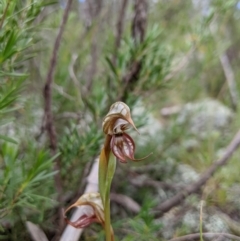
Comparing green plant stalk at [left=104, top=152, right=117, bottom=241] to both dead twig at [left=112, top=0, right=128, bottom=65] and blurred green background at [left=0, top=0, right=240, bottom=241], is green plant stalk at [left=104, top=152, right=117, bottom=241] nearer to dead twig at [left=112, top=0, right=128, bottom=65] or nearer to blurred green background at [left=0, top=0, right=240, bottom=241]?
blurred green background at [left=0, top=0, right=240, bottom=241]

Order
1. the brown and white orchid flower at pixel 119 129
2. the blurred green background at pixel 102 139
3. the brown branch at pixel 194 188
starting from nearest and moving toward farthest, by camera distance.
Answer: the brown and white orchid flower at pixel 119 129 < the blurred green background at pixel 102 139 < the brown branch at pixel 194 188

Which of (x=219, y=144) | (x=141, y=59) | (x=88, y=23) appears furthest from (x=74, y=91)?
(x=219, y=144)

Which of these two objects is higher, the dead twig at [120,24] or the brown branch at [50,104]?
the dead twig at [120,24]

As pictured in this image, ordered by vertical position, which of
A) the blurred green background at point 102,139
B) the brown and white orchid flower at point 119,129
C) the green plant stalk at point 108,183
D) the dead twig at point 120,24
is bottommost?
the green plant stalk at point 108,183

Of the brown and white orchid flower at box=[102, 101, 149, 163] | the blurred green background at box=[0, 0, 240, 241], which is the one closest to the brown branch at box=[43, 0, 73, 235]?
the blurred green background at box=[0, 0, 240, 241]

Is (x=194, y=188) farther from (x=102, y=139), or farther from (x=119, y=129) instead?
(x=119, y=129)

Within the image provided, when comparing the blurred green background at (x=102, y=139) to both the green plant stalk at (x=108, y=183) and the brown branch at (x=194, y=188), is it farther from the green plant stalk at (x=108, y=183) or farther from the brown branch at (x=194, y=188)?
the green plant stalk at (x=108, y=183)

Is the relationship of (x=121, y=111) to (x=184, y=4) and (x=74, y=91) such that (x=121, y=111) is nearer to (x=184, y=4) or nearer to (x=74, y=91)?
(x=74, y=91)

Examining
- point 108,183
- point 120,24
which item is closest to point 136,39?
point 120,24

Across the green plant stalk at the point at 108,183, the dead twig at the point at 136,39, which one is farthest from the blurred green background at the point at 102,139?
the green plant stalk at the point at 108,183
